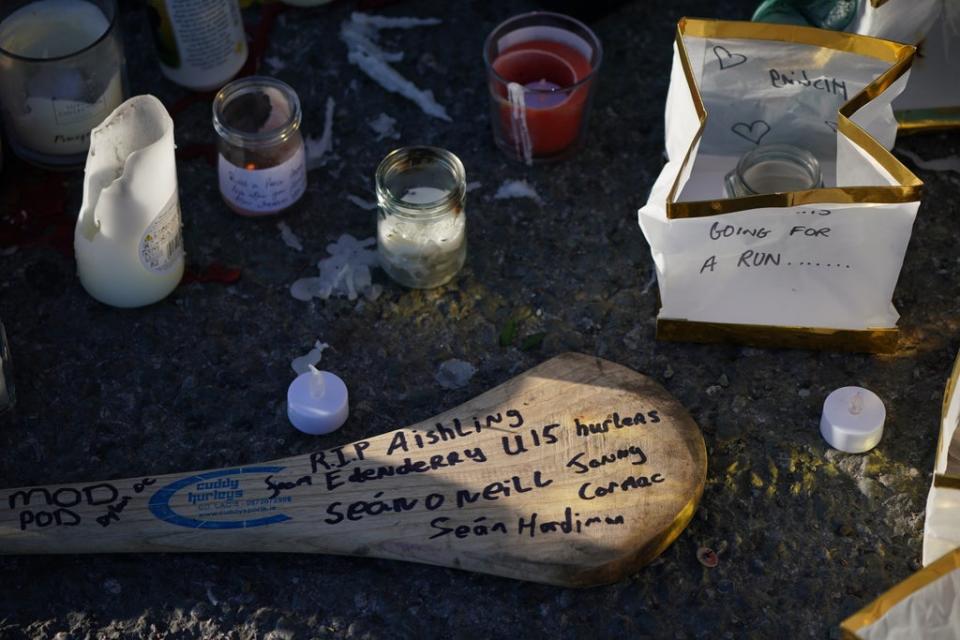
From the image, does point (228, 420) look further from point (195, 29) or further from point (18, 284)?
point (195, 29)

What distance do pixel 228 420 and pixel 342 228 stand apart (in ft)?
0.72

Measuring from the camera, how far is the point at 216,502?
92cm

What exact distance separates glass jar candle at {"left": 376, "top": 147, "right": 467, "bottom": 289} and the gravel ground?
0.03m

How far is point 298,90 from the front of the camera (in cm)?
123

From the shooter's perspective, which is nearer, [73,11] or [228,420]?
[228,420]

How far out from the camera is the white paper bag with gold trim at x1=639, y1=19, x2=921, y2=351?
951 millimetres

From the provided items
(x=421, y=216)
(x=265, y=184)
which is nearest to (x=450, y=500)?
(x=421, y=216)

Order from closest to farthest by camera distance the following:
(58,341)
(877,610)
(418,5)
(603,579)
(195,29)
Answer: (877,610), (603,579), (58,341), (195,29), (418,5)

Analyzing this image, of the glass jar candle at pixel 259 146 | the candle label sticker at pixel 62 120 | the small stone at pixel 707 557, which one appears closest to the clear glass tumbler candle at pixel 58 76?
the candle label sticker at pixel 62 120

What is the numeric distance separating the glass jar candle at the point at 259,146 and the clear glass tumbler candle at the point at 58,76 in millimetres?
106

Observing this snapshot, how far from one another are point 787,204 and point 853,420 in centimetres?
18

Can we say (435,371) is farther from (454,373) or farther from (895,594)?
(895,594)

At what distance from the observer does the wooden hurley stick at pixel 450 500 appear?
0.91m

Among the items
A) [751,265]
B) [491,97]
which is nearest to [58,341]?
[491,97]
